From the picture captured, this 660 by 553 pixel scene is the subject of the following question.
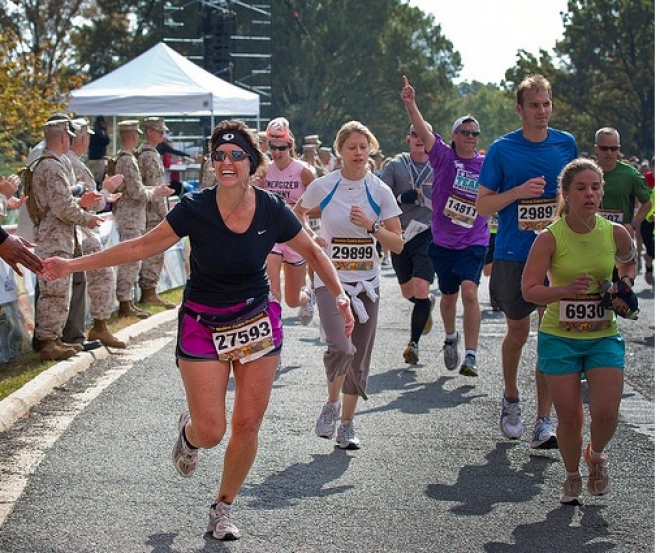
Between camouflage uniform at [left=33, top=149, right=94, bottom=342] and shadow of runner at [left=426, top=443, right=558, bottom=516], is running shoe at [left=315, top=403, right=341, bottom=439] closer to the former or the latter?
shadow of runner at [left=426, top=443, right=558, bottom=516]

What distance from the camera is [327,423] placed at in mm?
8367

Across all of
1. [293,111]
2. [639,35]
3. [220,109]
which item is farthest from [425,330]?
[293,111]

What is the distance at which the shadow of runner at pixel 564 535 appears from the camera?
5.88m

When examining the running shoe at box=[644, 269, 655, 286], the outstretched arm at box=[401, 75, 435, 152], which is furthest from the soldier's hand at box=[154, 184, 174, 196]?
the running shoe at box=[644, 269, 655, 286]

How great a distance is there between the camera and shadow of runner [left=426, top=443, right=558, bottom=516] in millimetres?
6770

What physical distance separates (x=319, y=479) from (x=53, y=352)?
15.0 feet

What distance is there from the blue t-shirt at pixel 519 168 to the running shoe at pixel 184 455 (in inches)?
109

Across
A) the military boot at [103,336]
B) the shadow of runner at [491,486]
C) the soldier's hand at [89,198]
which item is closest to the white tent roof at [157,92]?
the military boot at [103,336]

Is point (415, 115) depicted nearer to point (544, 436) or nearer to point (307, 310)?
point (544, 436)

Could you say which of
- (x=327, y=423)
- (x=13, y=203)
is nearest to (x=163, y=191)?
(x=13, y=203)

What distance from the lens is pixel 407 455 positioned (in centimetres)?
795

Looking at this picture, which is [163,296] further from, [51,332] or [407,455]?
[407,455]

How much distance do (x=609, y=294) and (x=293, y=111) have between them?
66986 mm

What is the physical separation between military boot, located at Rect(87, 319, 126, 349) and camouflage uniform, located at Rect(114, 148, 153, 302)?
6.94 feet
